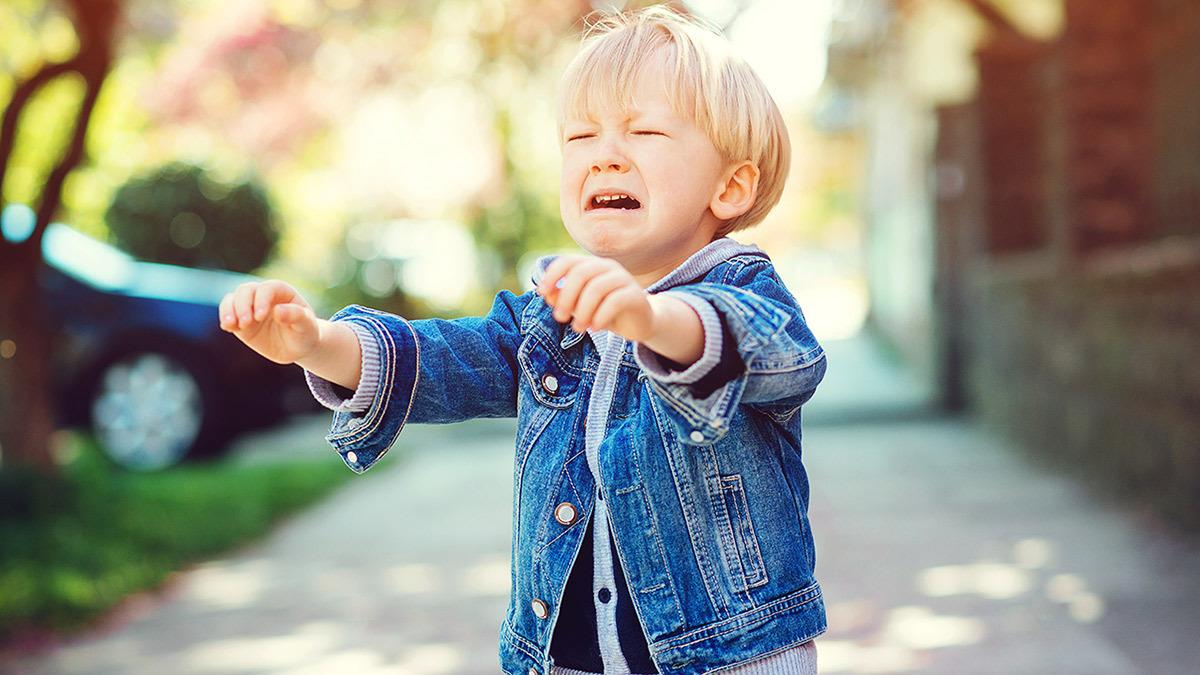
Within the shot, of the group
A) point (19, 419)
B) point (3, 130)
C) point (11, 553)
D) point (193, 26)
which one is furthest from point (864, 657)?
point (193, 26)

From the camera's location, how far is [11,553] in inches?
201

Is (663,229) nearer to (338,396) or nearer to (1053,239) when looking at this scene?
(338,396)

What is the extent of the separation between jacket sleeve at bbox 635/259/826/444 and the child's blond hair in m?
0.29

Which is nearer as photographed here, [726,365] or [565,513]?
[726,365]

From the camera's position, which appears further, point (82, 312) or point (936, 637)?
point (82, 312)

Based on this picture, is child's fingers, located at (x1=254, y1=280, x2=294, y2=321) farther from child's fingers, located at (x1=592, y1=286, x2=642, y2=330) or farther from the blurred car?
the blurred car

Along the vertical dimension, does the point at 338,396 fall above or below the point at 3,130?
below

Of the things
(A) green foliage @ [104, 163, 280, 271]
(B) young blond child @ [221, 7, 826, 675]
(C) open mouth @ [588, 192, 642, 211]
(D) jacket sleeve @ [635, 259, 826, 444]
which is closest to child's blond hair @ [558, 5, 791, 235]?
(B) young blond child @ [221, 7, 826, 675]

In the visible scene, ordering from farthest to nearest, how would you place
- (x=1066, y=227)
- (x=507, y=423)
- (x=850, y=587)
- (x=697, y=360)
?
1. (x=507, y=423)
2. (x=1066, y=227)
3. (x=850, y=587)
4. (x=697, y=360)

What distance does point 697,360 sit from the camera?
159 cm

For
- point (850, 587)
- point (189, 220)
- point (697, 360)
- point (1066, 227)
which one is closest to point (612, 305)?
point (697, 360)

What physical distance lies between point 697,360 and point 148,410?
23.2ft

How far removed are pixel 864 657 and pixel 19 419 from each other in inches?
154

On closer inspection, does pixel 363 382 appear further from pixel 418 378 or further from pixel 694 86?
pixel 694 86
